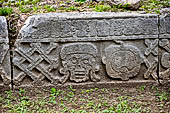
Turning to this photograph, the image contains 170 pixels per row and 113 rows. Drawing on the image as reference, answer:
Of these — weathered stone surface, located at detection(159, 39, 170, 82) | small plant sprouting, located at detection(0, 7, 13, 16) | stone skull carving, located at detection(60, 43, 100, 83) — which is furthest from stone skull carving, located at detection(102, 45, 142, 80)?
small plant sprouting, located at detection(0, 7, 13, 16)

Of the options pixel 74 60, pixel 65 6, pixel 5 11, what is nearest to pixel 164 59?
pixel 74 60

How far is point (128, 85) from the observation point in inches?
182

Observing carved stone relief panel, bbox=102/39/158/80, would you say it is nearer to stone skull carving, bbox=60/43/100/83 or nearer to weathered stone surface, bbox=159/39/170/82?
weathered stone surface, bbox=159/39/170/82

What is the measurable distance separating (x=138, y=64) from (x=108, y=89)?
1.94 feet

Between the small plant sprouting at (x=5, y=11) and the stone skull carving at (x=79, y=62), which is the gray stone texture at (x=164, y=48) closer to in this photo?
the stone skull carving at (x=79, y=62)

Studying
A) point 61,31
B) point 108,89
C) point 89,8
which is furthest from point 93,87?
point 89,8

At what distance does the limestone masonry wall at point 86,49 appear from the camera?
4289 millimetres

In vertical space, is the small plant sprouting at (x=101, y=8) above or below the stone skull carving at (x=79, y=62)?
above

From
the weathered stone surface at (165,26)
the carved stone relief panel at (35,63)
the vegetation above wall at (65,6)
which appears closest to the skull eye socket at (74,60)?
the carved stone relief panel at (35,63)

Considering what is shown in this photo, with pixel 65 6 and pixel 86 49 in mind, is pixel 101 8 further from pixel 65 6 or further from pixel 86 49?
pixel 86 49

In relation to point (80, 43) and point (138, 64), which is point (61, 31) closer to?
point (80, 43)

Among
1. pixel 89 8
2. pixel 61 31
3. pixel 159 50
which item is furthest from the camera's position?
pixel 89 8

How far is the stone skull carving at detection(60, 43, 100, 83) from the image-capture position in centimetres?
439

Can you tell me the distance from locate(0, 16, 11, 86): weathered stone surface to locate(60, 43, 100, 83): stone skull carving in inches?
30.6
